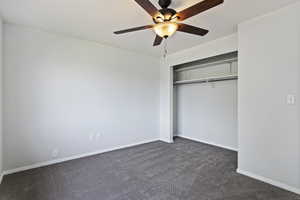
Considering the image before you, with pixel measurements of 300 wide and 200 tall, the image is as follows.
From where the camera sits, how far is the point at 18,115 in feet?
8.52

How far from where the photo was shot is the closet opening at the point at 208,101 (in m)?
3.77

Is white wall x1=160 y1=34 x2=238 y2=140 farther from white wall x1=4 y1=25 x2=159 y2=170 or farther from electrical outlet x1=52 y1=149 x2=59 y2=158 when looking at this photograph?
electrical outlet x1=52 y1=149 x2=59 y2=158

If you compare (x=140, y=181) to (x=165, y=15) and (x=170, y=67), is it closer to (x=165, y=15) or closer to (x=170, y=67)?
(x=165, y=15)

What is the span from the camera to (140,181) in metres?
2.33

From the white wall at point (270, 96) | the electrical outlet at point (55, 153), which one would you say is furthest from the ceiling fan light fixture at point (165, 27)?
the electrical outlet at point (55, 153)

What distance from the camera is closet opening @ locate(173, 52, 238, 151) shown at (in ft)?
12.4

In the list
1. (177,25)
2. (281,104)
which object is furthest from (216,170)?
(177,25)

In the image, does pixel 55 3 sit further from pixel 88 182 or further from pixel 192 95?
pixel 192 95

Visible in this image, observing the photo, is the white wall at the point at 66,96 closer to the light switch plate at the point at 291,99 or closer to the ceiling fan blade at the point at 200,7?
the ceiling fan blade at the point at 200,7

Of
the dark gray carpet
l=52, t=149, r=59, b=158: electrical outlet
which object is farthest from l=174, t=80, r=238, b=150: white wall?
l=52, t=149, r=59, b=158: electrical outlet

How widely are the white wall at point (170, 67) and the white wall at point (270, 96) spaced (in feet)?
2.35

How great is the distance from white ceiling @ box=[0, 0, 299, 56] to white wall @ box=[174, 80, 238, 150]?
156cm

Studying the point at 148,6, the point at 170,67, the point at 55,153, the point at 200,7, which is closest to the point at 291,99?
the point at 200,7

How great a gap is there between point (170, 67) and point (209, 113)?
5.47 feet
